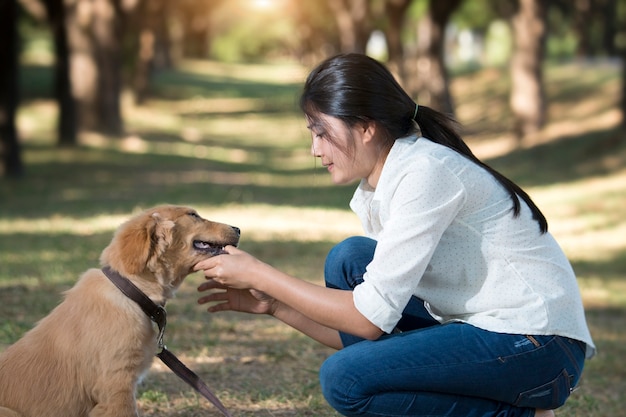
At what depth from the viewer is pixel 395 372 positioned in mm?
3752

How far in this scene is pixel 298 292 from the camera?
3740 mm

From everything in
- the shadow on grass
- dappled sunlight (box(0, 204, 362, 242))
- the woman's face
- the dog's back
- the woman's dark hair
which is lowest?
the shadow on grass

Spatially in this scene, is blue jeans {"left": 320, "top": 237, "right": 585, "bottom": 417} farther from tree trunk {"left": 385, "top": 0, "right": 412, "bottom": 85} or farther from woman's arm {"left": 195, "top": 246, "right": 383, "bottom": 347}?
→ tree trunk {"left": 385, "top": 0, "right": 412, "bottom": 85}

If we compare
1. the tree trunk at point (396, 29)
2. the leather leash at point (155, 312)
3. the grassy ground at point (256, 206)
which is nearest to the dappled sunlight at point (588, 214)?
the grassy ground at point (256, 206)

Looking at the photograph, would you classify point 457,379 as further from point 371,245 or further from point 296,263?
point 296,263

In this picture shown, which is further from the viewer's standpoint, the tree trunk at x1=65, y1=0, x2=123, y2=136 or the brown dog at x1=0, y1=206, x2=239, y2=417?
the tree trunk at x1=65, y1=0, x2=123, y2=136

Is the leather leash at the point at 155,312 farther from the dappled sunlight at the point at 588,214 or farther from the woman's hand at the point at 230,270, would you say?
the dappled sunlight at the point at 588,214

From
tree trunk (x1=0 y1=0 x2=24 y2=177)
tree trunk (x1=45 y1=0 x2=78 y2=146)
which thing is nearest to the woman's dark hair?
tree trunk (x1=0 y1=0 x2=24 y2=177)

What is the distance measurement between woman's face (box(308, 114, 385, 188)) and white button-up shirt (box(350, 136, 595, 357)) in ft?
0.42

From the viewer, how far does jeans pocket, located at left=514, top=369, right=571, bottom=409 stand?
3.85 m

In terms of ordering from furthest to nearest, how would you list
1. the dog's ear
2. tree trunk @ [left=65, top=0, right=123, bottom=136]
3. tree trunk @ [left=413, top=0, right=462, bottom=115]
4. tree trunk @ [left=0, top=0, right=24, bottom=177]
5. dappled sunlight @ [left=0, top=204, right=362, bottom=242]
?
tree trunk @ [left=413, top=0, right=462, bottom=115], tree trunk @ [left=65, top=0, right=123, bottom=136], tree trunk @ [left=0, top=0, right=24, bottom=177], dappled sunlight @ [left=0, top=204, right=362, bottom=242], the dog's ear

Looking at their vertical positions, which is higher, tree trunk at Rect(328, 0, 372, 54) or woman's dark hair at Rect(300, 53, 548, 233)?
woman's dark hair at Rect(300, 53, 548, 233)

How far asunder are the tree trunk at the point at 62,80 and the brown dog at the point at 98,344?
60.0 ft

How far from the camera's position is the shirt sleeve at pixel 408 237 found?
143 inches
